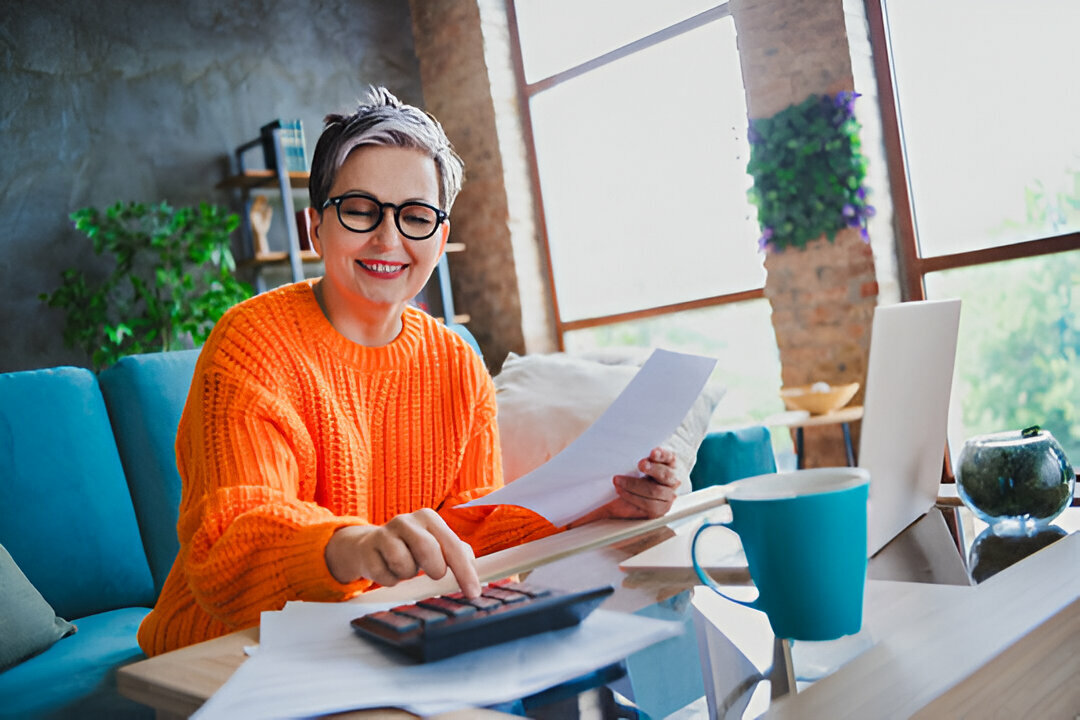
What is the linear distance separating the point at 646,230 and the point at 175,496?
3.16 metres

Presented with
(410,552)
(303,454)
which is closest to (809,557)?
(410,552)


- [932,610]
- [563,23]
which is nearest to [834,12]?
[563,23]

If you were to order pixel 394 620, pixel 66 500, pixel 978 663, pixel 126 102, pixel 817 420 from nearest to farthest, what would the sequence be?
pixel 978 663 → pixel 394 620 → pixel 66 500 → pixel 817 420 → pixel 126 102

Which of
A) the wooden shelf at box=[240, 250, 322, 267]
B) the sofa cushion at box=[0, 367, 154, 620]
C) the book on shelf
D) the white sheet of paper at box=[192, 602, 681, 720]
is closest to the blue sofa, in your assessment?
the sofa cushion at box=[0, 367, 154, 620]

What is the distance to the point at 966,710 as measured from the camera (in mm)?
458

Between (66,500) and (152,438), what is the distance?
20 cm

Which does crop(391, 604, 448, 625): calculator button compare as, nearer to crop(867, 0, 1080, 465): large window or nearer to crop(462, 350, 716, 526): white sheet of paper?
crop(462, 350, 716, 526): white sheet of paper

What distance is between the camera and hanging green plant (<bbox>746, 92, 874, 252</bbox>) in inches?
138

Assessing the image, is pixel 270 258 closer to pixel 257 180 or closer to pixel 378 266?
pixel 257 180

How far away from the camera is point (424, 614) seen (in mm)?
564

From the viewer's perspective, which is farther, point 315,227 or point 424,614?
point 315,227

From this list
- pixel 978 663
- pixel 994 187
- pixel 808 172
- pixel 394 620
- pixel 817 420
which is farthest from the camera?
pixel 808 172

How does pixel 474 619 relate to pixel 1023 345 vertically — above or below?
above

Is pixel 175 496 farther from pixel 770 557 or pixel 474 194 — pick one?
pixel 474 194
